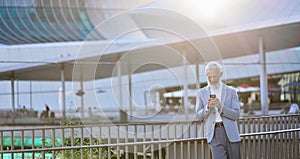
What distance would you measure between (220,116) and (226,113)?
0.10 m

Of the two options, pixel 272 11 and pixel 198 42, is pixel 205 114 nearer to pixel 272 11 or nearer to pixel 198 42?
pixel 198 42

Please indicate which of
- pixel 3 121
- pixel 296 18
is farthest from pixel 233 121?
pixel 3 121

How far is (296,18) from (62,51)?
29335 millimetres

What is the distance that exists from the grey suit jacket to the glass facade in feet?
134

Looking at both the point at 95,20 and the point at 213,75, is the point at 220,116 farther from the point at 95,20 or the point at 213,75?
the point at 95,20

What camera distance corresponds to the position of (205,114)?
5938 millimetres

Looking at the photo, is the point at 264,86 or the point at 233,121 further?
the point at 264,86

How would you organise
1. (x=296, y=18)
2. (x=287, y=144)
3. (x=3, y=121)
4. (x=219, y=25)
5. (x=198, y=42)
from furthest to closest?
(x=219, y=25) → (x=3, y=121) → (x=198, y=42) → (x=296, y=18) → (x=287, y=144)

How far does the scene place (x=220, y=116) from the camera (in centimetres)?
592

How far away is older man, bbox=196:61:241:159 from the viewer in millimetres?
5863

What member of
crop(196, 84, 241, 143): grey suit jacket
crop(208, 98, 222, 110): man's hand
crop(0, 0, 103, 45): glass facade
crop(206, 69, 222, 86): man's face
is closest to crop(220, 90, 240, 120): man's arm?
crop(196, 84, 241, 143): grey suit jacket

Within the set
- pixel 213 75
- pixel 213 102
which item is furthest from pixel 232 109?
pixel 213 75

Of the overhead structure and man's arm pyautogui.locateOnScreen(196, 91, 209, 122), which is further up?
the overhead structure

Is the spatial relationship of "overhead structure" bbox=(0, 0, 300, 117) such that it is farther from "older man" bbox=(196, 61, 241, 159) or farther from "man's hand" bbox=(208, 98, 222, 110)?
"man's hand" bbox=(208, 98, 222, 110)
